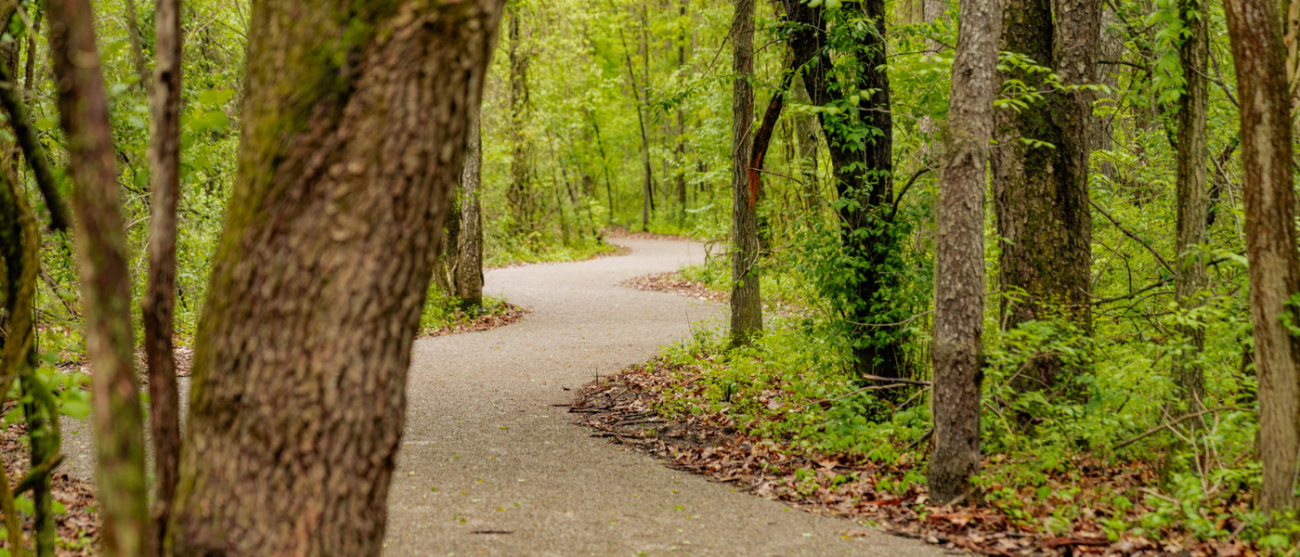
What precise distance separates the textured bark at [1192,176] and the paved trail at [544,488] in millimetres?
2510

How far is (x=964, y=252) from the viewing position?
215 inches

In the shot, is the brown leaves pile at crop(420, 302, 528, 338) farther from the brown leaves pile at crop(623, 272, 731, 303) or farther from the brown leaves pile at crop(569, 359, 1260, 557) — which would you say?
the brown leaves pile at crop(569, 359, 1260, 557)

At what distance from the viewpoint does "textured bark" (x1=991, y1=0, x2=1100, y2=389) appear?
680 cm

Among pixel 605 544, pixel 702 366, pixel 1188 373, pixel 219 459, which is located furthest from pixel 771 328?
pixel 219 459

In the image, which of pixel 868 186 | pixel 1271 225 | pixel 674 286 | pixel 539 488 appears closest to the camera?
pixel 1271 225

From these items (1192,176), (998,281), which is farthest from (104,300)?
(998,281)

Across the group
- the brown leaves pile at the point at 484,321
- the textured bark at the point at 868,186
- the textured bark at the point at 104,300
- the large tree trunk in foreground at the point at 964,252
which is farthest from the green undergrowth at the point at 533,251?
the textured bark at the point at 104,300

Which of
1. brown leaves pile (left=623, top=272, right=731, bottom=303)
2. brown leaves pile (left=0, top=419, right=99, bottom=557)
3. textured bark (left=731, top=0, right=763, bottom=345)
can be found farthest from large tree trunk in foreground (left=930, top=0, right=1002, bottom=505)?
brown leaves pile (left=623, top=272, right=731, bottom=303)

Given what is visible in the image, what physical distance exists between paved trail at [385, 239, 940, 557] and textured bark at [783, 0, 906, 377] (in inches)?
96.8

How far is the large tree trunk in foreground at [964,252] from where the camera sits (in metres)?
5.38

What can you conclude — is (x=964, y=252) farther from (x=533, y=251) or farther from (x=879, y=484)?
(x=533, y=251)

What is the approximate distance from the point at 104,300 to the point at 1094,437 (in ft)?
19.9

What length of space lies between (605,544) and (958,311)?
9.02ft

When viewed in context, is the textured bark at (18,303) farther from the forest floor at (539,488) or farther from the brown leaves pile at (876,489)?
the brown leaves pile at (876,489)
